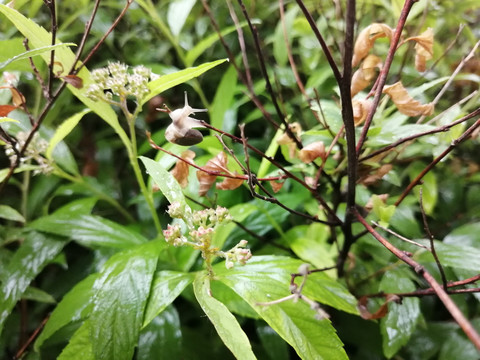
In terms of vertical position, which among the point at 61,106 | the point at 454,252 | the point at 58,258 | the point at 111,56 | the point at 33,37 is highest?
the point at 111,56

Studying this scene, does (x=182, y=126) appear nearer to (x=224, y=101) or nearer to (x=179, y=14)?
(x=224, y=101)

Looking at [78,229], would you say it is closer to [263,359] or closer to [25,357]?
[25,357]

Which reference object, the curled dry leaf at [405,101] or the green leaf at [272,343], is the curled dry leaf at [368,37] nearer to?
the curled dry leaf at [405,101]

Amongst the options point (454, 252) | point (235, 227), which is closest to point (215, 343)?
point (235, 227)

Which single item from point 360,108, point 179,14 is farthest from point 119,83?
point 179,14

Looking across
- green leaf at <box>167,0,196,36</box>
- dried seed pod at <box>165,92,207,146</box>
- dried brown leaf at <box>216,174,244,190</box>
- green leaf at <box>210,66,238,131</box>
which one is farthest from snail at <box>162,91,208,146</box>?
green leaf at <box>167,0,196,36</box>
